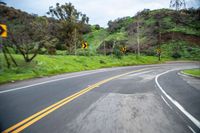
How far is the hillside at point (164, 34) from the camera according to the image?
56162 mm

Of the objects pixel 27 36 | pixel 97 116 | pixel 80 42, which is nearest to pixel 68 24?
pixel 80 42

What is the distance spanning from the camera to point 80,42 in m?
50.2

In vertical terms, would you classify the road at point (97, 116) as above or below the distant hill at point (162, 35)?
below

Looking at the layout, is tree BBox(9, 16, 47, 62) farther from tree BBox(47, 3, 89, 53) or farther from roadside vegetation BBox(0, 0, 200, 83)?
tree BBox(47, 3, 89, 53)

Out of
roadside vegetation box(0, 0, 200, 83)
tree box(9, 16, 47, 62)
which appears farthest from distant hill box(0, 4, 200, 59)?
tree box(9, 16, 47, 62)

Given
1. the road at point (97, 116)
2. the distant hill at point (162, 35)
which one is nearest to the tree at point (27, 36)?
the road at point (97, 116)

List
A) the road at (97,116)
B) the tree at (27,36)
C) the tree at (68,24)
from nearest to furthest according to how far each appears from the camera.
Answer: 1. the road at (97,116)
2. the tree at (27,36)
3. the tree at (68,24)

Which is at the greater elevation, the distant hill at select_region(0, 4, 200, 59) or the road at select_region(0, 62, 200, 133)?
the distant hill at select_region(0, 4, 200, 59)

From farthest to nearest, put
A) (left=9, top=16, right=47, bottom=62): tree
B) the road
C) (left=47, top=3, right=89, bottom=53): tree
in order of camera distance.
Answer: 1. (left=47, top=3, right=89, bottom=53): tree
2. (left=9, top=16, right=47, bottom=62): tree
3. the road

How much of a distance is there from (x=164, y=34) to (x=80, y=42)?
2614 cm

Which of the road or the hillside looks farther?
the hillside

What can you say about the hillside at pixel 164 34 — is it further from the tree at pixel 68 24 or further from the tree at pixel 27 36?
the tree at pixel 27 36

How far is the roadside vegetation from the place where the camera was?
2106cm

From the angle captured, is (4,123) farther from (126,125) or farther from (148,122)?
(148,122)
